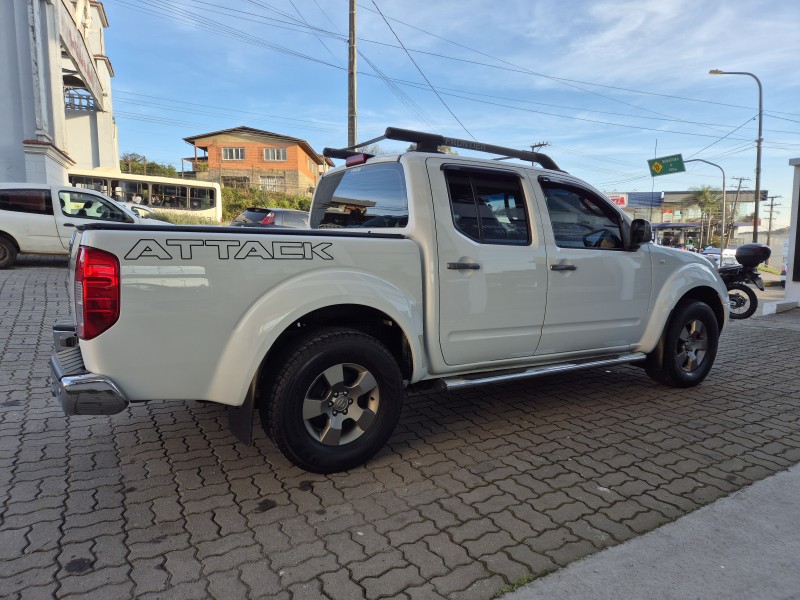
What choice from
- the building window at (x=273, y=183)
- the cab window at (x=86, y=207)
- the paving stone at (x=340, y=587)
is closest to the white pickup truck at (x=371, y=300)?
the paving stone at (x=340, y=587)

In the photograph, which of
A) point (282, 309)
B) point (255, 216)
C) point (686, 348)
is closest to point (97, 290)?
point (282, 309)

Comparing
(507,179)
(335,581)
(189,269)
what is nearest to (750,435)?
(507,179)

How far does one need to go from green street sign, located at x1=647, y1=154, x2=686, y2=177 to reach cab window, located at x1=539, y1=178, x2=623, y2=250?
31.5 metres

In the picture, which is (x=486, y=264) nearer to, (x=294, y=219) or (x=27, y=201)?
(x=27, y=201)

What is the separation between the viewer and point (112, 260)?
246 centimetres

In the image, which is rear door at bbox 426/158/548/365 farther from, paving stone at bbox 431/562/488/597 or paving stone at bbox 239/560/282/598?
paving stone at bbox 239/560/282/598

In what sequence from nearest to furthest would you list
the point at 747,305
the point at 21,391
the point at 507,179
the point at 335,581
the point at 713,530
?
the point at 335,581 → the point at 713,530 → the point at 507,179 → the point at 21,391 → the point at 747,305

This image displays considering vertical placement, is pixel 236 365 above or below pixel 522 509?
above

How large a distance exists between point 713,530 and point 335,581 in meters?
1.88

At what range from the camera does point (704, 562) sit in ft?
7.84

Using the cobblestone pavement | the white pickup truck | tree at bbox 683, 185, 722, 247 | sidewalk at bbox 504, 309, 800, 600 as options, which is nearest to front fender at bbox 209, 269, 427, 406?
the white pickup truck

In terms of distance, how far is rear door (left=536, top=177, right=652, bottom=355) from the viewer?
3.94 metres

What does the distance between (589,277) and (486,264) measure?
103cm

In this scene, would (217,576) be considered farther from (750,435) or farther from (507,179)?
(750,435)
